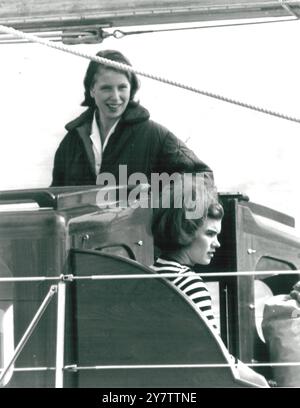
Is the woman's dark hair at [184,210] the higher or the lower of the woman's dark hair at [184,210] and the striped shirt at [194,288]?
the higher

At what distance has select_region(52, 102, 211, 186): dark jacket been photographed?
3344 mm

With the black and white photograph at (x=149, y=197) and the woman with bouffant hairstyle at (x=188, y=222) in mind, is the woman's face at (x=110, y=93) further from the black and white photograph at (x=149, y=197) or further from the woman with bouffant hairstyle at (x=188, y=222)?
the woman with bouffant hairstyle at (x=188, y=222)

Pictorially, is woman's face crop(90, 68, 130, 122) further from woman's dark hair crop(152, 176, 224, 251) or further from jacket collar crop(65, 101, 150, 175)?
woman's dark hair crop(152, 176, 224, 251)

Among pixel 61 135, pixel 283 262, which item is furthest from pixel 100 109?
pixel 283 262

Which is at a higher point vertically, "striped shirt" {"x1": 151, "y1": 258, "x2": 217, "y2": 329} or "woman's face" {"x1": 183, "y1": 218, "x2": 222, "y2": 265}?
"woman's face" {"x1": 183, "y1": 218, "x2": 222, "y2": 265}

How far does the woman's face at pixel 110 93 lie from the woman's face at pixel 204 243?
1.42 ft

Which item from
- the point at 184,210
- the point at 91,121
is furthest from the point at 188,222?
the point at 91,121

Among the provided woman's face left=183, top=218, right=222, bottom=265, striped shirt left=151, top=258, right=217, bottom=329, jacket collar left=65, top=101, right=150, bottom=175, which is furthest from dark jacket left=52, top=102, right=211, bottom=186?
striped shirt left=151, top=258, right=217, bottom=329

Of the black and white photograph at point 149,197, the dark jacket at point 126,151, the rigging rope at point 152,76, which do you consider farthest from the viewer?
the dark jacket at point 126,151

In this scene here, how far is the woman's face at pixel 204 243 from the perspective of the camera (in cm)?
330

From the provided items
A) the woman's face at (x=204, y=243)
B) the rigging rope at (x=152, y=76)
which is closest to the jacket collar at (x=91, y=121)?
the rigging rope at (x=152, y=76)

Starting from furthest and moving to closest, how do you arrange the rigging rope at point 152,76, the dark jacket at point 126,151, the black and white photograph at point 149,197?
the dark jacket at point 126,151 → the black and white photograph at point 149,197 → the rigging rope at point 152,76

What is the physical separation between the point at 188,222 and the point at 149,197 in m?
0.13

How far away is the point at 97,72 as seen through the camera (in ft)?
11.3
